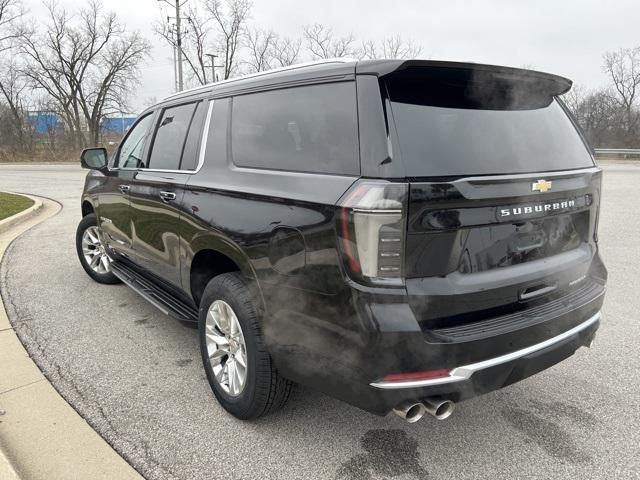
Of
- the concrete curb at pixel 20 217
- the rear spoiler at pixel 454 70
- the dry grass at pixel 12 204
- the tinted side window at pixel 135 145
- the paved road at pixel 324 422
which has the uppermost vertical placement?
the rear spoiler at pixel 454 70

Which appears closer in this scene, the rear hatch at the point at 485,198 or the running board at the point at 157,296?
the rear hatch at the point at 485,198

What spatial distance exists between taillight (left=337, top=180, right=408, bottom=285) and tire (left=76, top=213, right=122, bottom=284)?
3742 millimetres

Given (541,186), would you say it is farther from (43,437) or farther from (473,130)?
(43,437)

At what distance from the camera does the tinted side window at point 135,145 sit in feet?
12.8

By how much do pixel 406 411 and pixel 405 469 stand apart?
0.47 metres

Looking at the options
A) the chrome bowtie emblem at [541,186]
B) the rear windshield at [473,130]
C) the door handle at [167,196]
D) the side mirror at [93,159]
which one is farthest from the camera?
the side mirror at [93,159]

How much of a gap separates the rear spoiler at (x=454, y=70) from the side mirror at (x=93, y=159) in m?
3.54

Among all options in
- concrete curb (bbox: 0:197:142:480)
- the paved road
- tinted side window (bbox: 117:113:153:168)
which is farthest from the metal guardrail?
concrete curb (bbox: 0:197:142:480)

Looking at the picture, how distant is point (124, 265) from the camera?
442cm

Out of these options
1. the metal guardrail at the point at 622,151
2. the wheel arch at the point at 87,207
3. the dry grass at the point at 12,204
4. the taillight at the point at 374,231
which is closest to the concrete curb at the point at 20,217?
the dry grass at the point at 12,204

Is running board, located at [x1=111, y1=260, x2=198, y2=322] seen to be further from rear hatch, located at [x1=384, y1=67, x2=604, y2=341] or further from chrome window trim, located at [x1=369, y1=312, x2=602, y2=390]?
rear hatch, located at [x1=384, y1=67, x2=604, y2=341]

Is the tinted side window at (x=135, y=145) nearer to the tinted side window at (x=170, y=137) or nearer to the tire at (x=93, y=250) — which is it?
the tinted side window at (x=170, y=137)

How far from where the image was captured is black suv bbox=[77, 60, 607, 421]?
185 cm

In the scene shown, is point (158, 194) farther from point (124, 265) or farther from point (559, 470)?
point (559, 470)
